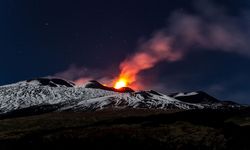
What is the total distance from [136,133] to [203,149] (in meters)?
27.0

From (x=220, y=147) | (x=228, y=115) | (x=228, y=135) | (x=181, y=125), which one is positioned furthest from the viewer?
(x=228, y=115)

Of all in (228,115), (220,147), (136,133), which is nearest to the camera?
(220,147)

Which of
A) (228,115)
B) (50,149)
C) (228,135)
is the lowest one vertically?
(50,149)

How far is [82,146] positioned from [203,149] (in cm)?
3243

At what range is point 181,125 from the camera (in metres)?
143

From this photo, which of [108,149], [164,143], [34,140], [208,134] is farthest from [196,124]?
[34,140]

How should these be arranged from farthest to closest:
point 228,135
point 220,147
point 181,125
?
point 181,125
point 228,135
point 220,147

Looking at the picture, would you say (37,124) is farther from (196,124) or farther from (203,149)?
(203,149)

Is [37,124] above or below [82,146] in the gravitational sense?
above

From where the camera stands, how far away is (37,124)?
187375 mm

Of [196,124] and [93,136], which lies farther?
[196,124]

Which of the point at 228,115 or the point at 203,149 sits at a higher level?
the point at 228,115

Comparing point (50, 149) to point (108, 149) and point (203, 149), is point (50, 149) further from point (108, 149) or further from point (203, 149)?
point (203, 149)

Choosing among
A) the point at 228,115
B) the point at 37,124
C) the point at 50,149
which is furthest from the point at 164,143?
the point at 37,124
